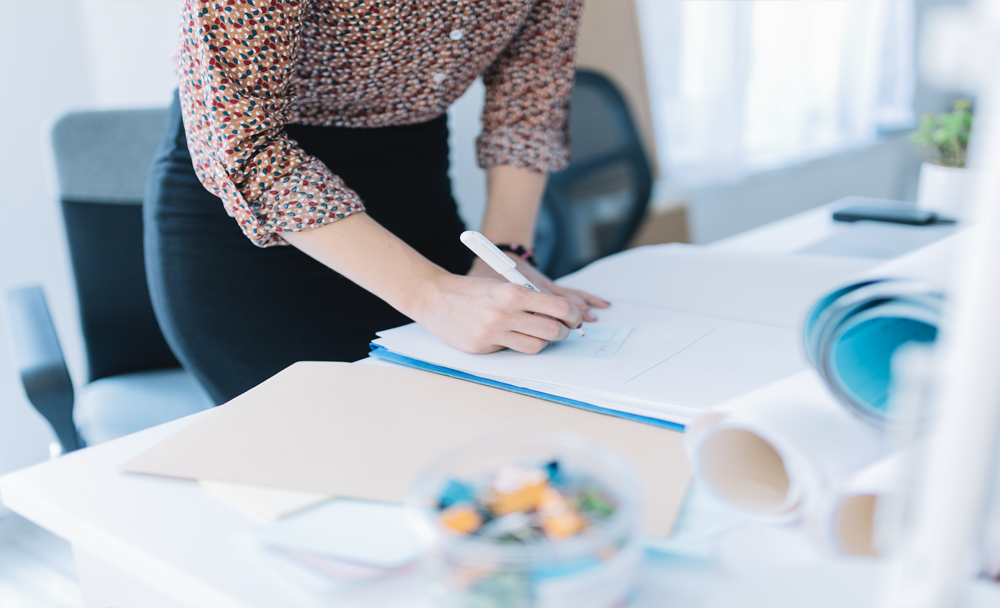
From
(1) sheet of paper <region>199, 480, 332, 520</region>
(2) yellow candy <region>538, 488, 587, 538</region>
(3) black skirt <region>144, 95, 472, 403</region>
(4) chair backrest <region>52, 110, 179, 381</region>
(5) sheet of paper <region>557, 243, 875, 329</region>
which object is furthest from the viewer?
(4) chair backrest <region>52, 110, 179, 381</region>

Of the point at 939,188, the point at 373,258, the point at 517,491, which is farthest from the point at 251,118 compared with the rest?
the point at 939,188

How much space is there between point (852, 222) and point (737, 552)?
3.56ft

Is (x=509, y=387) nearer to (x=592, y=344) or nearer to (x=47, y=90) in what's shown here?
(x=592, y=344)

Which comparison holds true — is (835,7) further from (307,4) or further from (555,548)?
(555,548)

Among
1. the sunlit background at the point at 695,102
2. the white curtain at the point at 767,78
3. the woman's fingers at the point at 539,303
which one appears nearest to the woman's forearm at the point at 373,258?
the woman's fingers at the point at 539,303

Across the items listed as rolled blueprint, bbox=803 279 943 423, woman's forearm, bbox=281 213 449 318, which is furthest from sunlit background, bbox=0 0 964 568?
woman's forearm, bbox=281 213 449 318

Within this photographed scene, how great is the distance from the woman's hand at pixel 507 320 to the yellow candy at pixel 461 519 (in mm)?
320

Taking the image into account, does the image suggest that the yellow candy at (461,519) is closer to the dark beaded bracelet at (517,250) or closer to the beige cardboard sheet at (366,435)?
the beige cardboard sheet at (366,435)

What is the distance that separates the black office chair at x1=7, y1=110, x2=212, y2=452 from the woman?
18cm

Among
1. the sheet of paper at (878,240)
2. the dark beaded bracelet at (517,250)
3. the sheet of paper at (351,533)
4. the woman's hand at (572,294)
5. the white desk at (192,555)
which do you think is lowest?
the sheet of paper at (878,240)

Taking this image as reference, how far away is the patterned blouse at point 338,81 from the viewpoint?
2.28 feet

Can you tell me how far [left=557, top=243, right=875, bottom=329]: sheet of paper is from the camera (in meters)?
0.78

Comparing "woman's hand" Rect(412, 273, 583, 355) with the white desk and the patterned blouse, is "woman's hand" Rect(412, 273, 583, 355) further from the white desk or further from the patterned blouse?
the white desk

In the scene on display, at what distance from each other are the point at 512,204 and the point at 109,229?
644 mm
